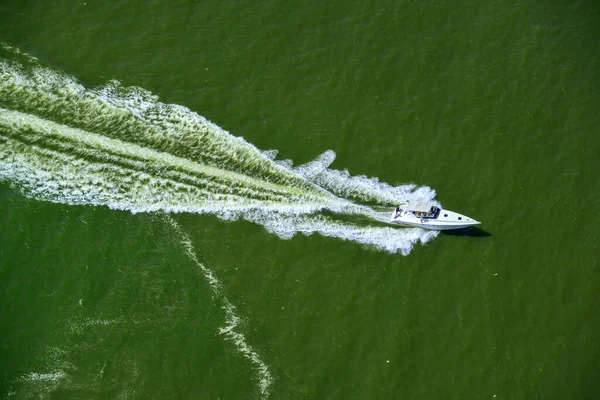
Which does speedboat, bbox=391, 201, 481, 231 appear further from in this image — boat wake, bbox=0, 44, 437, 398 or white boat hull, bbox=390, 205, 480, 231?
boat wake, bbox=0, 44, 437, 398

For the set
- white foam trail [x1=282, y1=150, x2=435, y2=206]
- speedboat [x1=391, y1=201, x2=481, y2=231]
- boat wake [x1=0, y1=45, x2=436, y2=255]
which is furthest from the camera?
white foam trail [x1=282, y1=150, x2=435, y2=206]

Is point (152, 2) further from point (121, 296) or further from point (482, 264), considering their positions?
point (482, 264)

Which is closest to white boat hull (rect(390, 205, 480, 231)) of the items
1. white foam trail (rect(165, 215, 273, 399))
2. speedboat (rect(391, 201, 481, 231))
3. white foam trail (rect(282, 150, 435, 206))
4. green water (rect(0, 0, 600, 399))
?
speedboat (rect(391, 201, 481, 231))

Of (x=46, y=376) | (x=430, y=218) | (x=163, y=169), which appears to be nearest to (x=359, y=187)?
(x=430, y=218)

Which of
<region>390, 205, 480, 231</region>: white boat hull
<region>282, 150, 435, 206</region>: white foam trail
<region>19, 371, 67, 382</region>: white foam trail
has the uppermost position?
<region>282, 150, 435, 206</region>: white foam trail

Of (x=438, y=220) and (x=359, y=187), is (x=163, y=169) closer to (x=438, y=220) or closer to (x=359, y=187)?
(x=359, y=187)

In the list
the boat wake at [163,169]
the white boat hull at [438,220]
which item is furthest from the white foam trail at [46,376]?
the white boat hull at [438,220]
